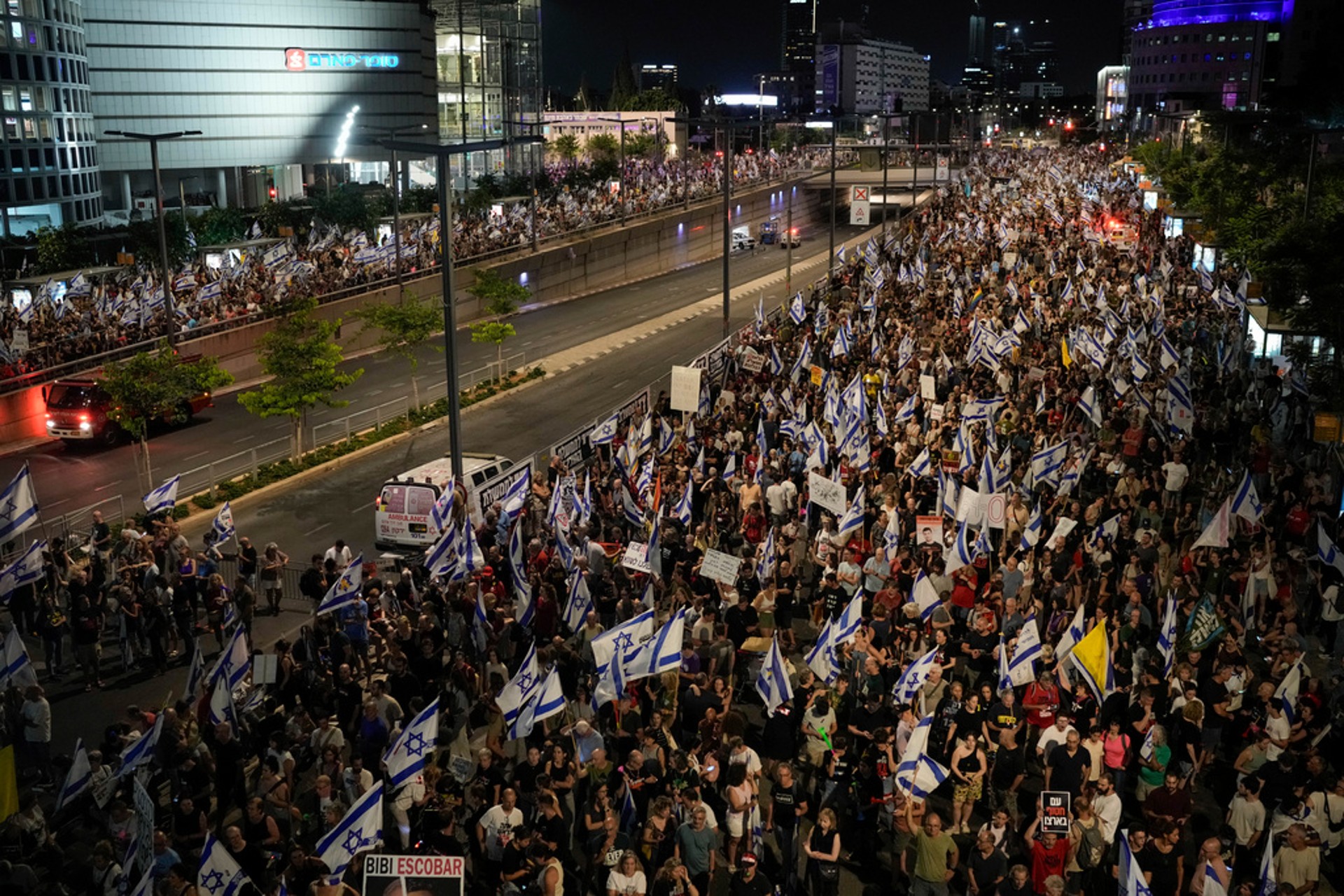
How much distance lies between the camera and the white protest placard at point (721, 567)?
16.8 metres

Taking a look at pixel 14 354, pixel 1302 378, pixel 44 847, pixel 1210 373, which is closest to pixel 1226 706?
pixel 44 847

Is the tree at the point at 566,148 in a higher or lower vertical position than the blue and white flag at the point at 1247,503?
higher

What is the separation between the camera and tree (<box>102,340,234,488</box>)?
2938cm

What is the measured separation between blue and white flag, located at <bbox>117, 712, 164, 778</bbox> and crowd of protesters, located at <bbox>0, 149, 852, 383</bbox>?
25.0 metres

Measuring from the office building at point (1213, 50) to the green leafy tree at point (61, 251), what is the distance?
14952cm

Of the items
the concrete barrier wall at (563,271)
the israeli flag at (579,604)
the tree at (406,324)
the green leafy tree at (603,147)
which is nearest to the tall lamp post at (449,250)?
the israeli flag at (579,604)

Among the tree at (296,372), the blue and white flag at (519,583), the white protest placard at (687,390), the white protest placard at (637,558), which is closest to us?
the blue and white flag at (519,583)

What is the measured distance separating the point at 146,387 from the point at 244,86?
81124 mm

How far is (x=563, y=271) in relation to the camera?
63719 millimetres

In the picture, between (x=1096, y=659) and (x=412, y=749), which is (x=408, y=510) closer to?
(x=412, y=749)

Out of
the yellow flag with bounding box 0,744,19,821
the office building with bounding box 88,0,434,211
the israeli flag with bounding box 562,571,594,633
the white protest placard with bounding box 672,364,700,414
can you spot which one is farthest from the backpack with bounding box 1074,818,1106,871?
the office building with bounding box 88,0,434,211

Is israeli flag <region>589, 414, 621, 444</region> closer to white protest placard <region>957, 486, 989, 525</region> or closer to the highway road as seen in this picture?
white protest placard <region>957, 486, 989, 525</region>

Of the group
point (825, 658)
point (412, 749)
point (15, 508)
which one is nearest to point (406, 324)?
point (15, 508)

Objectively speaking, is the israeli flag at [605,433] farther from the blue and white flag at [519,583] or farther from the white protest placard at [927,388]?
the blue and white flag at [519,583]
